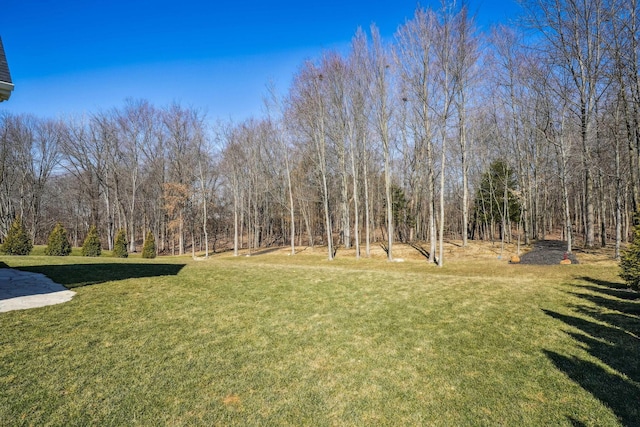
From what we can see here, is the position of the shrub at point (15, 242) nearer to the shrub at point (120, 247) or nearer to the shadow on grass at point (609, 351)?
the shrub at point (120, 247)

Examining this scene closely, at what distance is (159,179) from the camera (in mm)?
28875

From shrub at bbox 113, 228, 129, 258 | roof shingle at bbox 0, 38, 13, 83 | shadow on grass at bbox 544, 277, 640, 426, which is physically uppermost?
roof shingle at bbox 0, 38, 13, 83

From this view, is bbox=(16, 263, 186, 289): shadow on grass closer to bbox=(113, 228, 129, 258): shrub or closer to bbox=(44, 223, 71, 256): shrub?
bbox=(44, 223, 71, 256): shrub

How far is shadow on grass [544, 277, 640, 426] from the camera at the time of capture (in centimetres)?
309

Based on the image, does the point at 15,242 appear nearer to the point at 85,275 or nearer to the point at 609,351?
the point at 85,275

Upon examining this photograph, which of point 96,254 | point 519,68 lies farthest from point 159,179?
point 519,68

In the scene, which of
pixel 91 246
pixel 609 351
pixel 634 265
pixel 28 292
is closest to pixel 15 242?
pixel 91 246

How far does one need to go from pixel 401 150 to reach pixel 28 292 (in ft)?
79.6

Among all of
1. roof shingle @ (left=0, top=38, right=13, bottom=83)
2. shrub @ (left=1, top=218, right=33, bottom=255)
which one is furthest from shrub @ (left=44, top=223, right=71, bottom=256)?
roof shingle @ (left=0, top=38, right=13, bottom=83)

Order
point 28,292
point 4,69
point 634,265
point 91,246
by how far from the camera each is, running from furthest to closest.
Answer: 1. point 91,246
2. point 634,265
3. point 28,292
4. point 4,69

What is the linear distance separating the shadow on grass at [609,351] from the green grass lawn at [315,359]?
0.02 meters

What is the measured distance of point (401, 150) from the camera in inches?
1001

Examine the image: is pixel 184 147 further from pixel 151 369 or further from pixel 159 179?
pixel 151 369

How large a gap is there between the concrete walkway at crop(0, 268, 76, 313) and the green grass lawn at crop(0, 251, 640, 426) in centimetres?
34
